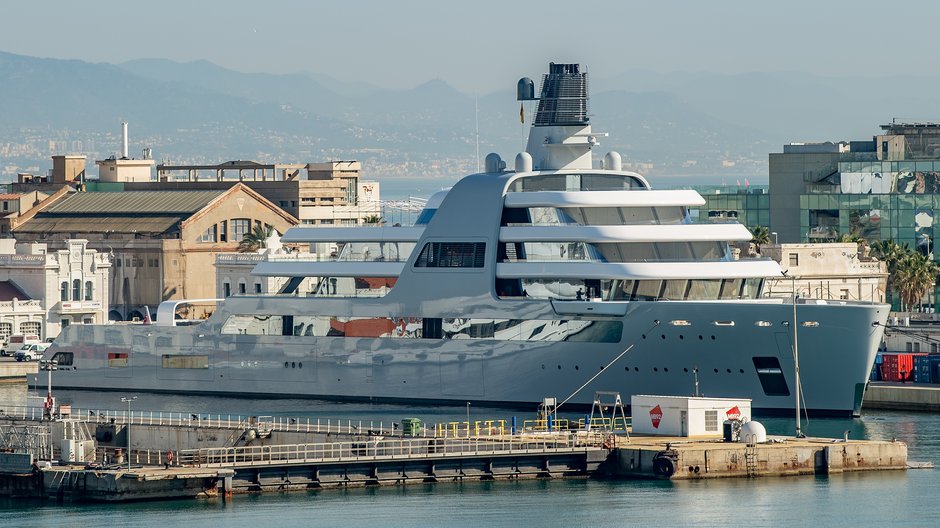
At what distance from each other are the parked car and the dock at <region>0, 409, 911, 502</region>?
3346 cm

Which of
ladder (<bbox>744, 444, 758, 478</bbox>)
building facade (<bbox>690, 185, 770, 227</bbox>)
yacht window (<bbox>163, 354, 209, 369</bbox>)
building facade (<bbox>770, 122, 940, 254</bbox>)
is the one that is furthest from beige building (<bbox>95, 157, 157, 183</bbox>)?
ladder (<bbox>744, 444, 758, 478</bbox>)

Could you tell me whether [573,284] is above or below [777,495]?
above

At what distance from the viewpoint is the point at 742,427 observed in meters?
54.4

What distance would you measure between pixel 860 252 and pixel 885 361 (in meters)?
23.0

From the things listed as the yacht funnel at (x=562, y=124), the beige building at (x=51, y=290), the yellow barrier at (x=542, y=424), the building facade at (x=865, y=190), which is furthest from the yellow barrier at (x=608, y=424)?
the building facade at (x=865, y=190)

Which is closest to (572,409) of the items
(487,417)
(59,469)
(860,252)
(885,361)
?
(487,417)

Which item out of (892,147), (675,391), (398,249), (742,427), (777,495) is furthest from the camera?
(892,147)

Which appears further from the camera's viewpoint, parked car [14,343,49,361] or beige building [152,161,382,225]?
beige building [152,161,382,225]

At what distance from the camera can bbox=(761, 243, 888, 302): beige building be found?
292ft

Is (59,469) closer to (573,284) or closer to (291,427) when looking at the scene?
(291,427)

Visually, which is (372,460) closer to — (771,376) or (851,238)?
(771,376)

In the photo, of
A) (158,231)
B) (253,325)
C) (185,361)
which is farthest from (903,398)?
(158,231)

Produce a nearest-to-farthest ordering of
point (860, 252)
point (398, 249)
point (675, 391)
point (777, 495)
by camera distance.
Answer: point (777, 495) → point (675, 391) → point (398, 249) → point (860, 252)

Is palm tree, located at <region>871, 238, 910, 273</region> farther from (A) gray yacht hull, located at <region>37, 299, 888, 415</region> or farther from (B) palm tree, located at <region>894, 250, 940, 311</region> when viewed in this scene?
(A) gray yacht hull, located at <region>37, 299, 888, 415</region>
